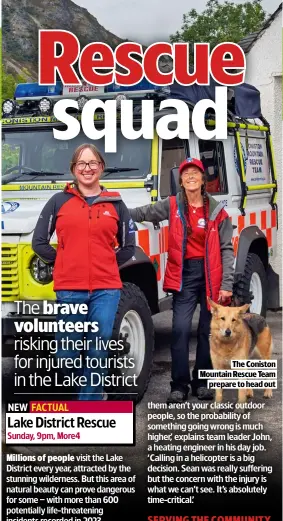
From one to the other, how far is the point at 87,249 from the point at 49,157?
1.11m

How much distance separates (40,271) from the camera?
5746 millimetres

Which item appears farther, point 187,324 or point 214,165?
point 214,165

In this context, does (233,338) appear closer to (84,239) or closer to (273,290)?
(84,239)

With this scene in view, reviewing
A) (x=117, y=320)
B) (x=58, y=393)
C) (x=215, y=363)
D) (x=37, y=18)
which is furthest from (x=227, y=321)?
(x=37, y=18)

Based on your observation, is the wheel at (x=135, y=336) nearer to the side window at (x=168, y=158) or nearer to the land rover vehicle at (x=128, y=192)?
the land rover vehicle at (x=128, y=192)

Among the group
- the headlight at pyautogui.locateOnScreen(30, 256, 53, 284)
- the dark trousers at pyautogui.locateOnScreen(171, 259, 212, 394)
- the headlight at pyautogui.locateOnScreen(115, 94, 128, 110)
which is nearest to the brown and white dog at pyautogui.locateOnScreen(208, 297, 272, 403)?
the dark trousers at pyautogui.locateOnScreen(171, 259, 212, 394)

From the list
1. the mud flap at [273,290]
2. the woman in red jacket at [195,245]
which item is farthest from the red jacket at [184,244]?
the mud flap at [273,290]

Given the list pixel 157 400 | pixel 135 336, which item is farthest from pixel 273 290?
pixel 157 400

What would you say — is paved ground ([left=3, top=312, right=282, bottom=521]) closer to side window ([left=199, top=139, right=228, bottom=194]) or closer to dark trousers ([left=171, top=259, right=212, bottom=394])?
dark trousers ([left=171, top=259, right=212, bottom=394])

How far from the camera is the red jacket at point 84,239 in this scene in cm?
546

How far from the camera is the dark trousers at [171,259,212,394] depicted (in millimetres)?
6008

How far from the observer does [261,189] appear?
298 inches

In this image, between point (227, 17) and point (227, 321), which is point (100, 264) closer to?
point (227, 321)
